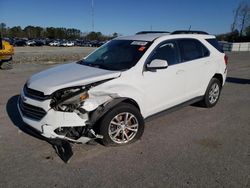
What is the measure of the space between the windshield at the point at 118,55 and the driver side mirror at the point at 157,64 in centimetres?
24

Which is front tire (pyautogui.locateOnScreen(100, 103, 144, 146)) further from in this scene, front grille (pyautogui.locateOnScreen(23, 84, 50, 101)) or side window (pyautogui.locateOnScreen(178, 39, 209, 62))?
side window (pyautogui.locateOnScreen(178, 39, 209, 62))

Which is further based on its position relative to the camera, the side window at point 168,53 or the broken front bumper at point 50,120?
the side window at point 168,53

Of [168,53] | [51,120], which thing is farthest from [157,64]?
[51,120]

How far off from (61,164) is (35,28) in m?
129

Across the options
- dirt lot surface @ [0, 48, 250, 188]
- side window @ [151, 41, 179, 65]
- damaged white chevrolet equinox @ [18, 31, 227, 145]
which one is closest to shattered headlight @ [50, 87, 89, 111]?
damaged white chevrolet equinox @ [18, 31, 227, 145]

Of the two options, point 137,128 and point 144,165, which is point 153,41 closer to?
point 137,128

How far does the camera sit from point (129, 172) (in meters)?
3.51

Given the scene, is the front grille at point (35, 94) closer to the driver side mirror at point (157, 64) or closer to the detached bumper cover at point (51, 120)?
the detached bumper cover at point (51, 120)

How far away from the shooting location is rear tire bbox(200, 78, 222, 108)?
6.14m

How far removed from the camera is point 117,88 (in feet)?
13.5

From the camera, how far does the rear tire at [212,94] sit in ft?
20.2

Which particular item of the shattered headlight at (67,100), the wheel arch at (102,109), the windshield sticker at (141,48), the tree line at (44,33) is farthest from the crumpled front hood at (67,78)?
the tree line at (44,33)

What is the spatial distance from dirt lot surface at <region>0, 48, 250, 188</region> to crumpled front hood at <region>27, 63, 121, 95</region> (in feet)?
3.18

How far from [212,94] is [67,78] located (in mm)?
3695
